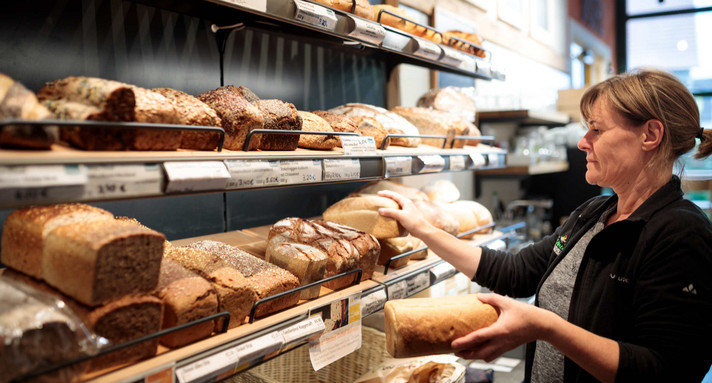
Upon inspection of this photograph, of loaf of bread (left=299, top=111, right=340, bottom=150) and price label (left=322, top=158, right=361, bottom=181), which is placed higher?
loaf of bread (left=299, top=111, right=340, bottom=150)

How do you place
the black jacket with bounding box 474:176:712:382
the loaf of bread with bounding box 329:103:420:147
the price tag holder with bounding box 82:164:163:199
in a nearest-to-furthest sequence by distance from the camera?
the price tag holder with bounding box 82:164:163:199 → the black jacket with bounding box 474:176:712:382 → the loaf of bread with bounding box 329:103:420:147

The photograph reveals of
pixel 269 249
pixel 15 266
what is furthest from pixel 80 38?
pixel 269 249

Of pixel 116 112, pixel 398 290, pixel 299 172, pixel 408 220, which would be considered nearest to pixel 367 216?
pixel 408 220

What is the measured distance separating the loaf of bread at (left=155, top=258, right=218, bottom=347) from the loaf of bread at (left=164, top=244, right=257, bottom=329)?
0.03 m

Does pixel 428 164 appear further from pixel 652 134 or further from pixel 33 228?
pixel 33 228

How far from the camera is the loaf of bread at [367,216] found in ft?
5.98

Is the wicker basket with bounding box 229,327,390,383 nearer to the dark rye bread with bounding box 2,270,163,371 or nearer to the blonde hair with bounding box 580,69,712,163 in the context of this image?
the dark rye bread with bounding box 2,270,163,371

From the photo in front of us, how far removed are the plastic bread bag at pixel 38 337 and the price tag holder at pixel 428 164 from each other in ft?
4.08

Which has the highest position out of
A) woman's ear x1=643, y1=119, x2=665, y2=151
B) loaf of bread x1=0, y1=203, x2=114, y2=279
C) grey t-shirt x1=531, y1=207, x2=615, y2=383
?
woman's ear x1=643, y1=119, x2=665, y2=151

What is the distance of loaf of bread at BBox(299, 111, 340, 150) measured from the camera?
1.59 metres

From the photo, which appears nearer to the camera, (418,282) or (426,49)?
(418,282)

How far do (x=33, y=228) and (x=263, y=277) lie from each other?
55cm

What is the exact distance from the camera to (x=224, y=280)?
1.23 meters

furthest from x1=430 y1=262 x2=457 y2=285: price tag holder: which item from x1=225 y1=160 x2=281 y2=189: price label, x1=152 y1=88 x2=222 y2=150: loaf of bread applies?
x1=152 y1=88 x2=222 y2=150: loaf of bread
